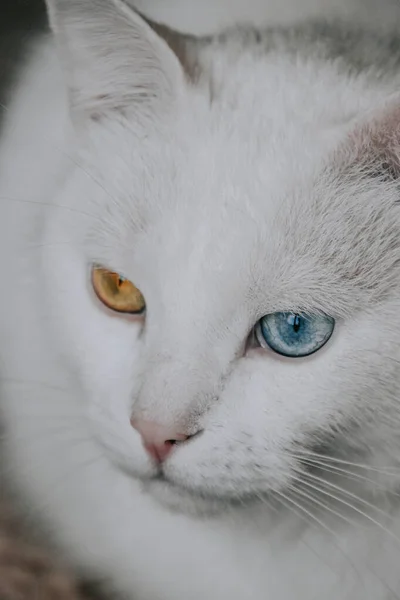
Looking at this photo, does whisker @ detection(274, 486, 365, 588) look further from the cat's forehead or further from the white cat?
the cat's forehead

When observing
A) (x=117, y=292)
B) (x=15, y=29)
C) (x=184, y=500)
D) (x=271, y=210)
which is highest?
(x=15, y=29)

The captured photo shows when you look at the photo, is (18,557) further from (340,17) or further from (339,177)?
(340,17)

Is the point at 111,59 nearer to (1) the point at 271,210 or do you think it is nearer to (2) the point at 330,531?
(1) the point at 271,210

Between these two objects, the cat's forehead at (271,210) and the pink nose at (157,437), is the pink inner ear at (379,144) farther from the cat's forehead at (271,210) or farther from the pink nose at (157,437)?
the pink nose at (157,437)

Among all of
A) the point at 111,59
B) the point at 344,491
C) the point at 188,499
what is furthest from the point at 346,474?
the point at 111,59

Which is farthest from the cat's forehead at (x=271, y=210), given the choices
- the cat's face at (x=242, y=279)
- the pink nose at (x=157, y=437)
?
the pink nose at (x=157, y=437)

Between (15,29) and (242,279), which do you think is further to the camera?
(15,29)

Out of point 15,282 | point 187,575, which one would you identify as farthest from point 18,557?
point 15,282
